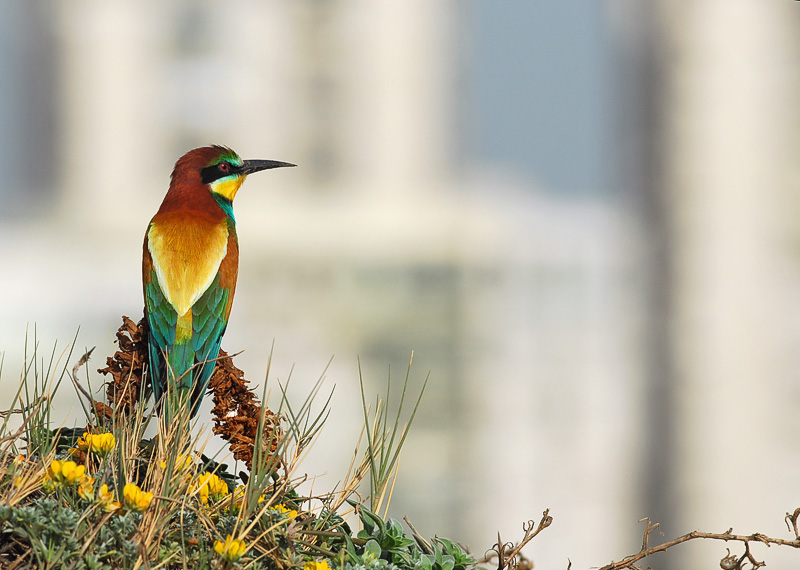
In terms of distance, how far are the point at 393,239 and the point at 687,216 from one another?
3992 millimetres

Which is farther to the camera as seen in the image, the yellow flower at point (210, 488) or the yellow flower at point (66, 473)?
the yellow flower at point (210, 488)

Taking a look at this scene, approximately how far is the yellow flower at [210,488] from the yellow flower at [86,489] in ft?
0.57

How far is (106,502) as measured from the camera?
1.46m

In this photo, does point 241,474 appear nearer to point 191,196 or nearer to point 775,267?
point 191,196

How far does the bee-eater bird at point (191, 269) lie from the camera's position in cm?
211

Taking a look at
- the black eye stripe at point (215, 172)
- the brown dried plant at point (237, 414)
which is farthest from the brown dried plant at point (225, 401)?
the black eye stripe at point (215, 172)

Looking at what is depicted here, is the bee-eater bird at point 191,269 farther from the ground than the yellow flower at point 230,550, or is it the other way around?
the bee-eater bird at point 191,269

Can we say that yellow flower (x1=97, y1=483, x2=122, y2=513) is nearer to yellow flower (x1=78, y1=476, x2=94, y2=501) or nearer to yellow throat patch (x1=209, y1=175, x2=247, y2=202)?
yellow flower (x1=78, y1=476, x2=94, y2=501)

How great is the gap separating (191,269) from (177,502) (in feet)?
3.06

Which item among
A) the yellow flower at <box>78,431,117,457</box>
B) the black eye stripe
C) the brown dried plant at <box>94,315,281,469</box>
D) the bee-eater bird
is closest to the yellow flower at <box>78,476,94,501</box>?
the yellow flower at <box>78,431,117,457</box>

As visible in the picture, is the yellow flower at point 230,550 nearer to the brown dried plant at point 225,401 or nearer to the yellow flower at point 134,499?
the yellow flower at point 134,499

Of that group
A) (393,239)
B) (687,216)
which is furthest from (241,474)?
(393,239)

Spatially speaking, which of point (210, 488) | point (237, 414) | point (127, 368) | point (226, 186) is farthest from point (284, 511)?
point (226, 186)

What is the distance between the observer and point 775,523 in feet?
33.1
